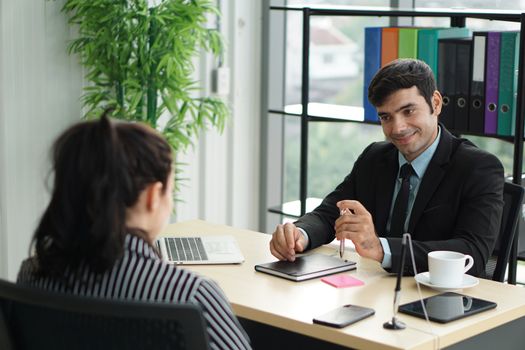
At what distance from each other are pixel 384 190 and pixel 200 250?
1.97 feet

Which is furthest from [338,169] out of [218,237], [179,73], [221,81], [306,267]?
[306,267]

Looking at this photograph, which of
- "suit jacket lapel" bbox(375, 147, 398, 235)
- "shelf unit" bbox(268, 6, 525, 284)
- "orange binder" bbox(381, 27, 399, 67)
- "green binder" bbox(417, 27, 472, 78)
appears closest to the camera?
"suit jacket lapel" bbox(375, 147, 398, 235)

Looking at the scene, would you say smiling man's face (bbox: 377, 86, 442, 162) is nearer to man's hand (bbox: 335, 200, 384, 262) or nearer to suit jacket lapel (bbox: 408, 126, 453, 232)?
suit jacket lapel (bbox: 408, 126, 453, 232)

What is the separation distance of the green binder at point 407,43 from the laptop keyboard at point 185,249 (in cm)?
123

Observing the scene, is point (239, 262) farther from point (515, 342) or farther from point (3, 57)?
point (3, 57)

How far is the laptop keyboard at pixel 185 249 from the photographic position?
8.65 ft

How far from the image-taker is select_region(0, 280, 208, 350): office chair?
4.64ft

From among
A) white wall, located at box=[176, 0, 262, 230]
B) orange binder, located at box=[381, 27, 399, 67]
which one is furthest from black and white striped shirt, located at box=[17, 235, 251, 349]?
white wall, located at box=[176, 0, 262, 230]

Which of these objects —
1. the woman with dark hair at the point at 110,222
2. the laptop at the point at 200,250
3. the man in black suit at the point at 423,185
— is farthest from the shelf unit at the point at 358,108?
the woman with dark hair at the point at 110,222

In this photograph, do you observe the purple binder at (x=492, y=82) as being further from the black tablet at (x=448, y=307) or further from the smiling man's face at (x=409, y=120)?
the black tablet at (x=448, y=307)

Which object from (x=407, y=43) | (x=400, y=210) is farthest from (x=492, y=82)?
(x=400, y=210)

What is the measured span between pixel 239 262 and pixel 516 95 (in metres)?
1.26

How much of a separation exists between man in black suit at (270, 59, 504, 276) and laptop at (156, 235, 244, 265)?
131 mm

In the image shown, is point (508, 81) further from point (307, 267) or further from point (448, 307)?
point (448, 307)
